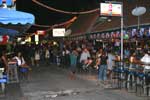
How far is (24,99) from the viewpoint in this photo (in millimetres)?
15242

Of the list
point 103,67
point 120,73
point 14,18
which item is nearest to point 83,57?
point 103,67

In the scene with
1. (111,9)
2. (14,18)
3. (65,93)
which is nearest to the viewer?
(14,18)

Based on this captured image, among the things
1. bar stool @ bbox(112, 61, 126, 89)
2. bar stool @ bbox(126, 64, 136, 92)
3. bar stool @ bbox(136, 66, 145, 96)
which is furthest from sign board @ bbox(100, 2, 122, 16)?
bar stool @ bbox(136, 66, 145, 96)

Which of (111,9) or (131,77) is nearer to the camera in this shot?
(131,77)

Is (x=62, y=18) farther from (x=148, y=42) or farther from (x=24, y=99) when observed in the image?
(x=24, y=99)

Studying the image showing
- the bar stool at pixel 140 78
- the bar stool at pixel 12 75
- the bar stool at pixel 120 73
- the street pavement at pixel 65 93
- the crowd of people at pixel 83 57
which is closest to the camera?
the street pavement at pixel 65 93

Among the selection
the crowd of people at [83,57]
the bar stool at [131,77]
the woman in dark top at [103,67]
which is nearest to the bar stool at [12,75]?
the crowd of people at [83,57]

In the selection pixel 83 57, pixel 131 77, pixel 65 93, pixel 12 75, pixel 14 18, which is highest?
pixel 14 18

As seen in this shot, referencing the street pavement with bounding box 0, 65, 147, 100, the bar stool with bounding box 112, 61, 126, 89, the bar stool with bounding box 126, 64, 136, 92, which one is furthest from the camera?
the bar stool with bounding box 112, 61, 126, 89

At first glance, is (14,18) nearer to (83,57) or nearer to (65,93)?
(65,93)

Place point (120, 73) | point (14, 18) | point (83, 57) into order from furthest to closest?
point (83, 57) < point (120, 73) < point (14, 18)

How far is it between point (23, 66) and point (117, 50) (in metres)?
6.69

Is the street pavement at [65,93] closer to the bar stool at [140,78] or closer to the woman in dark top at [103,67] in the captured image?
the bar stool at [140,78]

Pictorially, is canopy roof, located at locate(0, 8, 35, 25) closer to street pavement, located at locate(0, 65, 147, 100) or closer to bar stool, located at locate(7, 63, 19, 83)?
street pavement, located at locate(0, 65, 147, 100)
